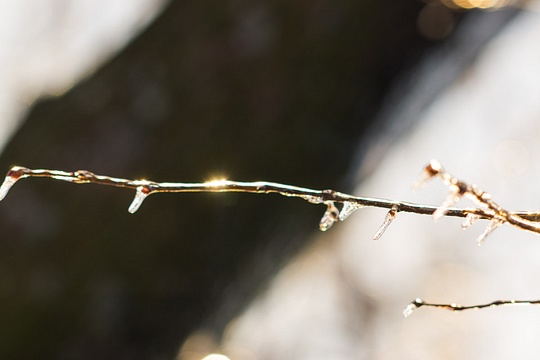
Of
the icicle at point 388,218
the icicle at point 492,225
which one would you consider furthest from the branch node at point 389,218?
the icicle at point 492,225

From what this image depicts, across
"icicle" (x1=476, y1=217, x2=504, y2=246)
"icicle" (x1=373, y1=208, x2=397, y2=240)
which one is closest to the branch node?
"icicle" (x1=373, y1=208, x2=397, y2=240)

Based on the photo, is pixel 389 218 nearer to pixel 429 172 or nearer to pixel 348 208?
pixel 348 208

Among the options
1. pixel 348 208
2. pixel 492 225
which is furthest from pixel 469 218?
pixel 348 208

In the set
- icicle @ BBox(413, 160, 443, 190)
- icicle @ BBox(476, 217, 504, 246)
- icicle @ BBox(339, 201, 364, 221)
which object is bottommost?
icicle @ BBox(413, 160, 443, 190)

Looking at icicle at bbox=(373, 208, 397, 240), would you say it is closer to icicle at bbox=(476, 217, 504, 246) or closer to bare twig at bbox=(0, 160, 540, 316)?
bare twig at bbox=(0, 160, 540, 316)

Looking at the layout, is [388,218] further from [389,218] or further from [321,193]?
[321,193]

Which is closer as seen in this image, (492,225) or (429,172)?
(429,172)

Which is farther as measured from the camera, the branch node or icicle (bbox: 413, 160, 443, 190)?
the branch node

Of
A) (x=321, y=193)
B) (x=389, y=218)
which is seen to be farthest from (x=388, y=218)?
(x=321, y=193)

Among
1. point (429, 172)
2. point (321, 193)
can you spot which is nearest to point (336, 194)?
point (321, 193)

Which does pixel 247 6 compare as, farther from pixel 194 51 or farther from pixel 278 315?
pixel 278 315

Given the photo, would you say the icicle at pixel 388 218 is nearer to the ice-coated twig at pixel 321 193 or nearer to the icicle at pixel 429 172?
the ice-coated twig at pixel 321 193
